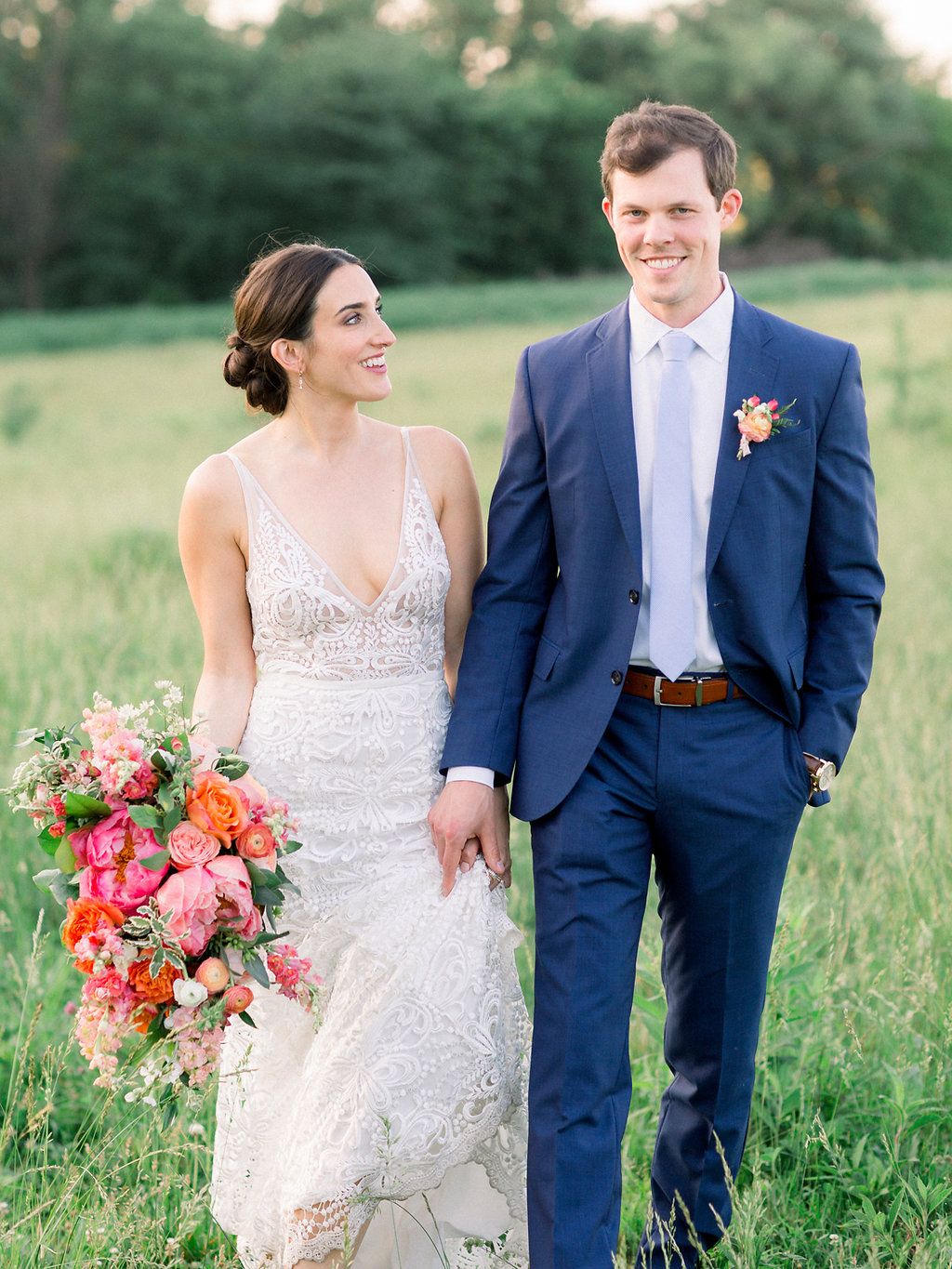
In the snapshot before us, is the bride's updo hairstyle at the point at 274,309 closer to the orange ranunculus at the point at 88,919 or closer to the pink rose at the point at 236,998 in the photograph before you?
the orange ranunculus at the point at 88,919

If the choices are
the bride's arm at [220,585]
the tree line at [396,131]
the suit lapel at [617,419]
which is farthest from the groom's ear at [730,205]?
the tree line at [396,131]

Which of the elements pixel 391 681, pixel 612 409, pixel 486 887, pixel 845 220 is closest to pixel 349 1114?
pixel 486 887

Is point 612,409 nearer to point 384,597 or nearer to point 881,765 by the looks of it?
point 384,597

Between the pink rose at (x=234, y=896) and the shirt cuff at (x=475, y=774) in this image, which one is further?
the shirt cuff at (x=475, y=774)

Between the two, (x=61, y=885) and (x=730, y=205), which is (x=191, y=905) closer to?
(x=61, y=885)

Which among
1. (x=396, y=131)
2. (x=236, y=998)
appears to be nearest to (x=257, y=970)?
(x=236, y=998)

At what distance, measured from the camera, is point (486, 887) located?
2.95m

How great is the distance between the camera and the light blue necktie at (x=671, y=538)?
2.68 m

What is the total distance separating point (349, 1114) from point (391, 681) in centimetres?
100

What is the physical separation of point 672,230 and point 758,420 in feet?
1.44

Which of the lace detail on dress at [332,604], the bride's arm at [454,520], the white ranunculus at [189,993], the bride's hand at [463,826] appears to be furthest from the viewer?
the bride's arm at [454,520]

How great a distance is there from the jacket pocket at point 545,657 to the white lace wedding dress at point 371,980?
12.8 inches

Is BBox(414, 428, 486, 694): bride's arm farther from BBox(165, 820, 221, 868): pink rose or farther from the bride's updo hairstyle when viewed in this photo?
BBox(165, 820, 221, 868): pink rose

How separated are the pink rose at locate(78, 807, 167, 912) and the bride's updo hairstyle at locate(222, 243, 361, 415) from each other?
123 cm
